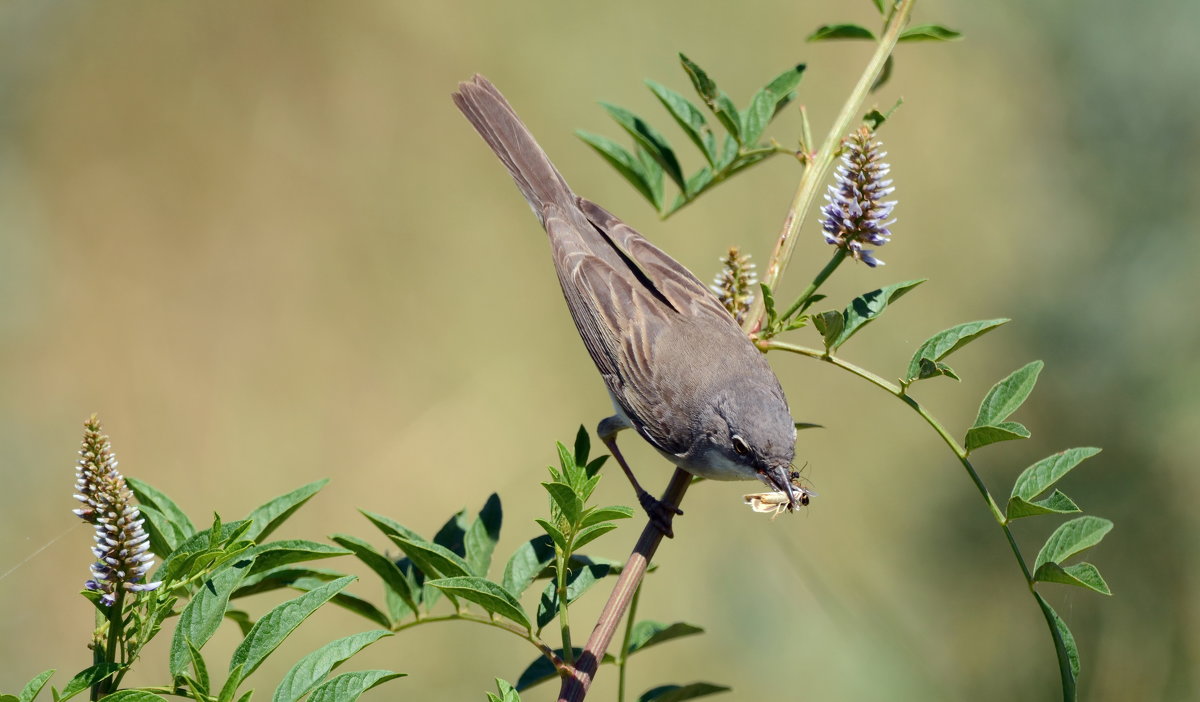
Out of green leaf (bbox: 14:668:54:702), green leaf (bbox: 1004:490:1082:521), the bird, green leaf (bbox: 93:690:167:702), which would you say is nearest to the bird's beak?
the bird

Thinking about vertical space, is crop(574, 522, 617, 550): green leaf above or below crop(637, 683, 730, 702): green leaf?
above

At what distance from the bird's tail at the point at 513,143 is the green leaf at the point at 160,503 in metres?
2.41

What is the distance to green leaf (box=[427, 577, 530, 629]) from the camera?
1.97 meters

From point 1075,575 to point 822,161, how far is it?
1281 mm

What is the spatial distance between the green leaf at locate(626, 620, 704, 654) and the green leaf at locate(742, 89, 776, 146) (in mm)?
1408

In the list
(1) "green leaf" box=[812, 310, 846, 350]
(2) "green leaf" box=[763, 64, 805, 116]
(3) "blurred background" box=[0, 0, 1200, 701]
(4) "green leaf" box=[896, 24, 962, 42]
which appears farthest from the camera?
(3) "blurred background" box=[0, 0, 1200, 701]

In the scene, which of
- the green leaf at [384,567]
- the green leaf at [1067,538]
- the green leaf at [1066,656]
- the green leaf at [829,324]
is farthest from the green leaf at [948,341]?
the green leaf at [384,567]

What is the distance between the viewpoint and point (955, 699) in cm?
531

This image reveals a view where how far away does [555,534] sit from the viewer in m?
2.01

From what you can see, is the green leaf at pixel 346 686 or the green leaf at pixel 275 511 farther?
the green leaf at pixel 275 511

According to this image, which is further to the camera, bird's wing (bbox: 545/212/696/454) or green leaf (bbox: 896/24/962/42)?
bird's wing (bbox: 545/212/696/454)

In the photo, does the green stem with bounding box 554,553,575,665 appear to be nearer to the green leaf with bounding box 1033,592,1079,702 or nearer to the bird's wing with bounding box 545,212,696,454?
the green leaf with bounding box 1033,592,1079,702

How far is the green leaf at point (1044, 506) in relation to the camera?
2.07 meters

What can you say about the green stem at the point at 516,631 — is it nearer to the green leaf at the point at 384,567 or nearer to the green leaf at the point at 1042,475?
the green leaf at the point at 384,567
